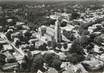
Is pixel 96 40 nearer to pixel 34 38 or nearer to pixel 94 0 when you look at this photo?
pixel 34 38

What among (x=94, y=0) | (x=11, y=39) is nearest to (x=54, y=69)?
(x=11, y=39)

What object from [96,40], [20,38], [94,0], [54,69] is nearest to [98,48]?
[96,40]

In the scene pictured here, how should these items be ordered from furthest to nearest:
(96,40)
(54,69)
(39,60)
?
(96,40)
(39,60)
(54,69)

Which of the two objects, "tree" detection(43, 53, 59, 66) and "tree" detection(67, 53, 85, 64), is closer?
"tree" detection(43, 53, 59, 66)

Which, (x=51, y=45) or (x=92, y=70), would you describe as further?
(x=51, y=45)

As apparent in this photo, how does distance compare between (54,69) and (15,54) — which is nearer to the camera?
(54,69)

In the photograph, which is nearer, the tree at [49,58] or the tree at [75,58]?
the tree at [49,58]

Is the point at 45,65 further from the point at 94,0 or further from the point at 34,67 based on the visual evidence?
the point at 94,0

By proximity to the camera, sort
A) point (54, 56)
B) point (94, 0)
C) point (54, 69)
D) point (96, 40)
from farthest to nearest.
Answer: point (94, 0) → point (96, 40) → point (54, 56) → point (54, 69)

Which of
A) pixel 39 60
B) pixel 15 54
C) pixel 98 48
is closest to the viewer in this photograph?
pixel 39 60
